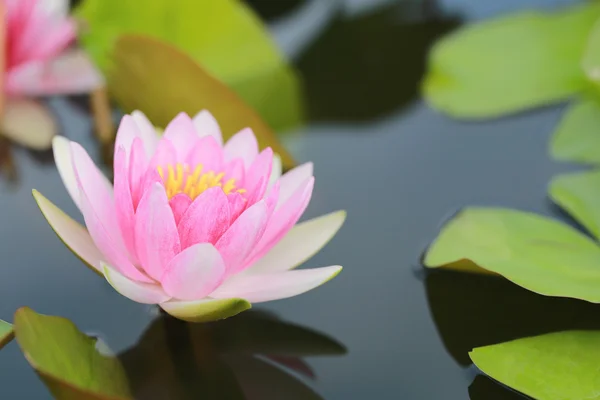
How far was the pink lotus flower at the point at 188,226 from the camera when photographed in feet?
2.18

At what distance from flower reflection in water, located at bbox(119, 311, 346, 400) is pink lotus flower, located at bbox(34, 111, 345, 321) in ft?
0.29

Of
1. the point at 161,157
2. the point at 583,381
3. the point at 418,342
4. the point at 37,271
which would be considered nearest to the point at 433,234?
the point at 418,342

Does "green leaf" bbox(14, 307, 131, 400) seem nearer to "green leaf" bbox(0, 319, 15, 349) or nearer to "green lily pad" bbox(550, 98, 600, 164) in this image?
"green leaf" bbox(0, 319, 15, 349)

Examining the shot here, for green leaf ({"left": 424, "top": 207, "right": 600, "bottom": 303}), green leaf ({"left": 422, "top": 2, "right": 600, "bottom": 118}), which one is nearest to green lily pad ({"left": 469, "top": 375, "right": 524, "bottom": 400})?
green leaf ({"left": 424, "top": 207, "right": 600, "bottom": 303})

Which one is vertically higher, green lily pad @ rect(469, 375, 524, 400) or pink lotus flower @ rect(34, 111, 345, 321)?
pink lotus flower @ rect(34, 111, 345, 321)

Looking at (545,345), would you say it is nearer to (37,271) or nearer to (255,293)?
(255,293)

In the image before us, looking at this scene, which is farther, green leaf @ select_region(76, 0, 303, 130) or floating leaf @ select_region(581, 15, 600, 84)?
green leaf @ select_region(76, 0, 303, 130)

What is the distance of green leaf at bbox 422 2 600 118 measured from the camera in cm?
120

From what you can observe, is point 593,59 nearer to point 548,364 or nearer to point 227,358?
point 548,364

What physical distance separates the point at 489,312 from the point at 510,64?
590mm

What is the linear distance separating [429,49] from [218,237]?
0.82 m

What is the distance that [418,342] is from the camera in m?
0.81

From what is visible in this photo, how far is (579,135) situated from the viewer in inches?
43.3

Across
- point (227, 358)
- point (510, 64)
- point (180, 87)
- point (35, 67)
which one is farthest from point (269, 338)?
point (510, 64)
